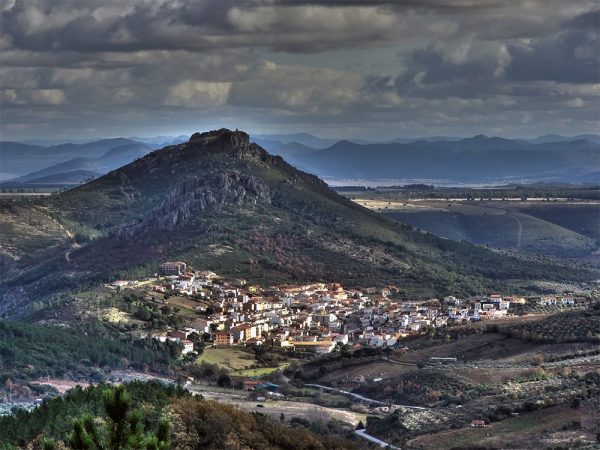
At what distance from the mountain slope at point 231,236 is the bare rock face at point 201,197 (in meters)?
0.17

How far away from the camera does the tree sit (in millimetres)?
30547

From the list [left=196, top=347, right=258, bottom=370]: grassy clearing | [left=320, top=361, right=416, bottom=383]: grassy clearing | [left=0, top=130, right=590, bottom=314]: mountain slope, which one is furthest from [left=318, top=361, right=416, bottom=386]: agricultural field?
[left=0, top=130, right=590, bottom=314]: mountain slope

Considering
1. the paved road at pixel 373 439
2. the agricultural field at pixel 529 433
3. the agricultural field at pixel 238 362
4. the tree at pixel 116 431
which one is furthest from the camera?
the agricultural field at pixel 238 362

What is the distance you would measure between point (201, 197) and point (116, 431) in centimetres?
12533

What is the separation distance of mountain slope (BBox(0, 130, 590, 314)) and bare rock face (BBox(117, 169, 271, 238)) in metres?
0.17

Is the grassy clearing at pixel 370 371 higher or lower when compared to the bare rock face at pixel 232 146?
lower

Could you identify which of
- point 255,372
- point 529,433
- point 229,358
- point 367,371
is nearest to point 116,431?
point 529,433

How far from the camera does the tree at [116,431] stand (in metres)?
30.5

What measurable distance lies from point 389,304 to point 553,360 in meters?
44.0

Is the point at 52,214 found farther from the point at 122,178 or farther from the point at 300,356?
the point at 300,356

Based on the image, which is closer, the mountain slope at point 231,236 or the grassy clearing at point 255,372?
the grassy clearing at point 255,372

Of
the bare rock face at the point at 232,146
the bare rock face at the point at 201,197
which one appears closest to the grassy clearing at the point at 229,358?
the bare rock face at the point at 201,197

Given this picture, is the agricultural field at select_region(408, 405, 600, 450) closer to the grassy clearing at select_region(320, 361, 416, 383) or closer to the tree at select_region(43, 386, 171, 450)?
the grassy clearing at select_region(320, 361, 416, 383)

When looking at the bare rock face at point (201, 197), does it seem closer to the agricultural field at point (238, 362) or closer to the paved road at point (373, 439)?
the agricultural field at point (238, 362)
